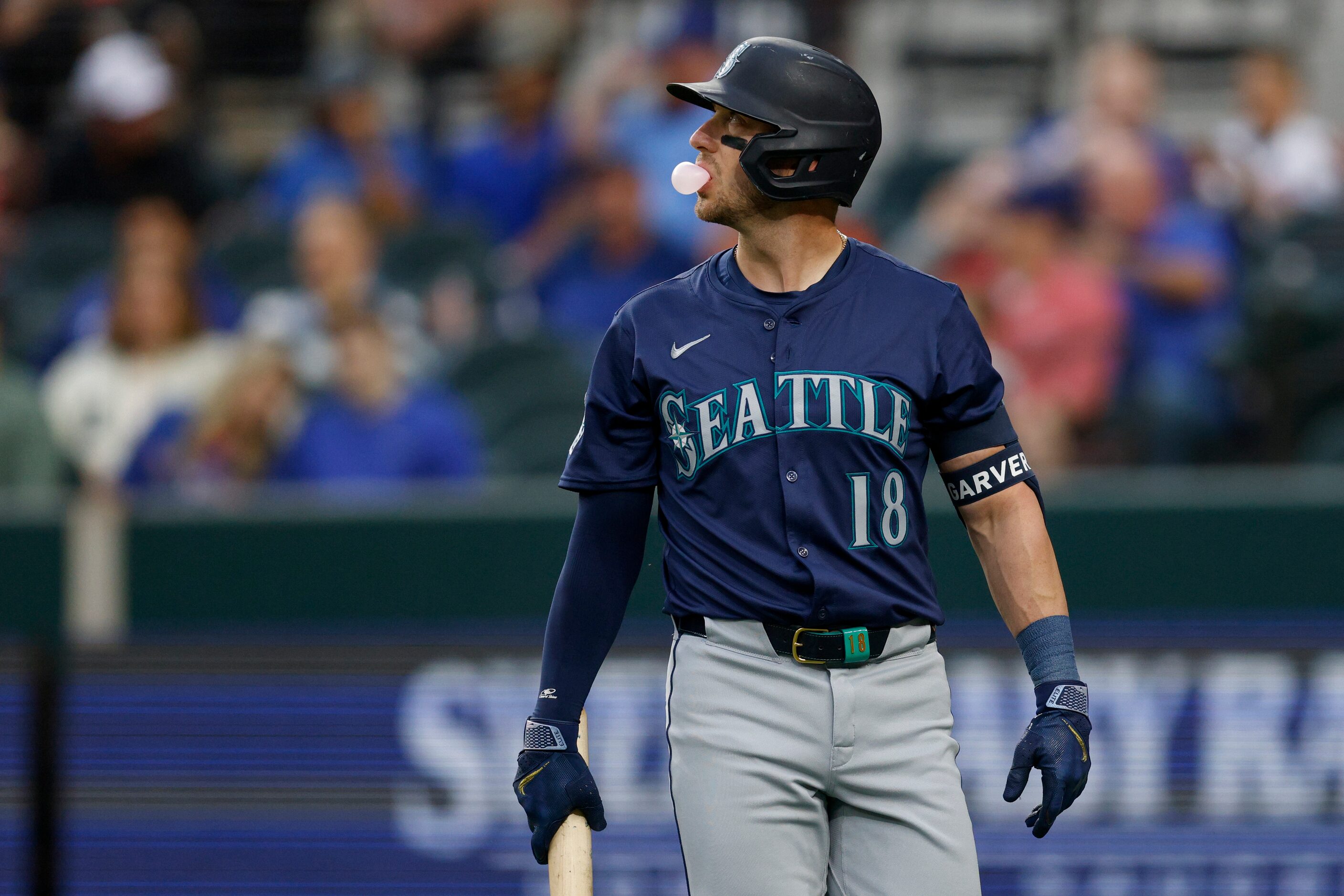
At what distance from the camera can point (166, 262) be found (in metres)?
7.11

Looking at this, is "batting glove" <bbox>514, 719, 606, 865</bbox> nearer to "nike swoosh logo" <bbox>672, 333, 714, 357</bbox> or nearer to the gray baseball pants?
the gray baseball pants

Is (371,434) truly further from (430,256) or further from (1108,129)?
(1108,129)

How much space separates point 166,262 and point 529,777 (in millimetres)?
4904

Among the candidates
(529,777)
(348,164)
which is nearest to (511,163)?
(348,164)

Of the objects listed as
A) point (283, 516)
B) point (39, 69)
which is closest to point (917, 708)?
point (283, 516)

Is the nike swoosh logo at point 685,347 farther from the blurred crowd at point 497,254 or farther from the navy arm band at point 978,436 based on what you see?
the blurred crowd at point 497,254

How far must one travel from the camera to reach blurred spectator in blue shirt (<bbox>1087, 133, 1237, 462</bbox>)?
671cm

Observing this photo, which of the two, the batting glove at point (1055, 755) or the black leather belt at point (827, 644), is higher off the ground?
the black leather belt at point (827, 644)

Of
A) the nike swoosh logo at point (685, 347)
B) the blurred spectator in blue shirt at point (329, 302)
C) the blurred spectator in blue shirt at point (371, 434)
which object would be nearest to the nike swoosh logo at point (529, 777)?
the nike swoosh logo at point (685, 347)

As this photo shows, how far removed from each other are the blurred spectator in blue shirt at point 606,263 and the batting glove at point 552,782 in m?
4.47

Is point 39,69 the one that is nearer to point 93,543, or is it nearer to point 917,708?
point 93,543

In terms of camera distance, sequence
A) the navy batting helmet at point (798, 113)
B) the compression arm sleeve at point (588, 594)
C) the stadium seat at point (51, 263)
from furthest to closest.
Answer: the stadium seat at point (51, 263) < the compression arm sleeve at point (588, 594) < the navy batting helmet at point (798, 113)

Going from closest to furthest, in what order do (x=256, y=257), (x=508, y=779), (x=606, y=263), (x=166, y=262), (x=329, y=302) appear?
(x=508, y=779) < (x=329, y=302) < (x=166, y=262) < (x=606, y=263) < (x=256, y=257)

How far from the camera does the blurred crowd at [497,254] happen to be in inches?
259
